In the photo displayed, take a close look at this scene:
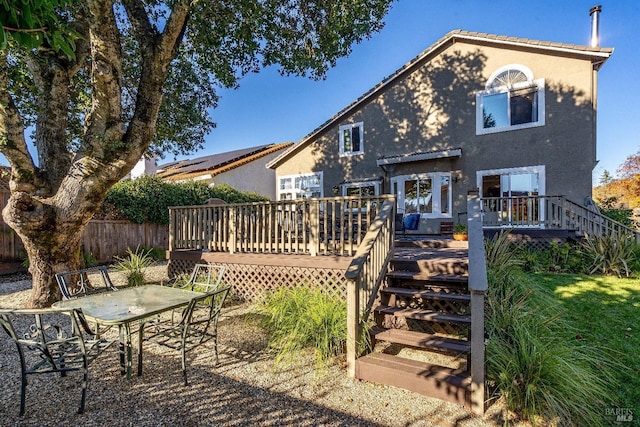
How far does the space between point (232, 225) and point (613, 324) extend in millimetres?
6862

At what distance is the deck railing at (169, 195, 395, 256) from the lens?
6016mm

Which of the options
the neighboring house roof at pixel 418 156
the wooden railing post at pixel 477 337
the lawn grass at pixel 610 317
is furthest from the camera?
the neighboring house roof at pixel 418 156

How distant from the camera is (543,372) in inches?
116

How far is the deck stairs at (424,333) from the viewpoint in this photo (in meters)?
3.19

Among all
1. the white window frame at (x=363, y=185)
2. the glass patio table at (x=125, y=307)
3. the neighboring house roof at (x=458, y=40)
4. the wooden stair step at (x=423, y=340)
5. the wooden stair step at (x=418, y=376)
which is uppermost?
the neighboring house roof at (x=458, y=40)

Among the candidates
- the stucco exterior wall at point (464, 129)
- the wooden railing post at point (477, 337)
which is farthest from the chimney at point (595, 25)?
the wooden railing post at point (477, 337)

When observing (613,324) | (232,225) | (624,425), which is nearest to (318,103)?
(232,225)

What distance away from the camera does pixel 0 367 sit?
3.75m

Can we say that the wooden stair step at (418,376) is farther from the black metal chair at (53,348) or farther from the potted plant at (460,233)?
the potted plant at (460,233)

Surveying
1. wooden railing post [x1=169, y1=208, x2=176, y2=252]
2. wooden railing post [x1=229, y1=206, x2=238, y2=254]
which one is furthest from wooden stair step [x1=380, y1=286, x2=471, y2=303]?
wooden railing post [x1=169, y1=208, x2=176, y2=252]

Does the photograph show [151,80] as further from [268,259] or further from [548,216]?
[548,216]

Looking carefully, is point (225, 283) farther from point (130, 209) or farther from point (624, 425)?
point (130, 209)

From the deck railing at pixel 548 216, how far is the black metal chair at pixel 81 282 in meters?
10.1

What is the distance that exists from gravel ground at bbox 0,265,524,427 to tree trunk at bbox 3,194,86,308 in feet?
7.24
